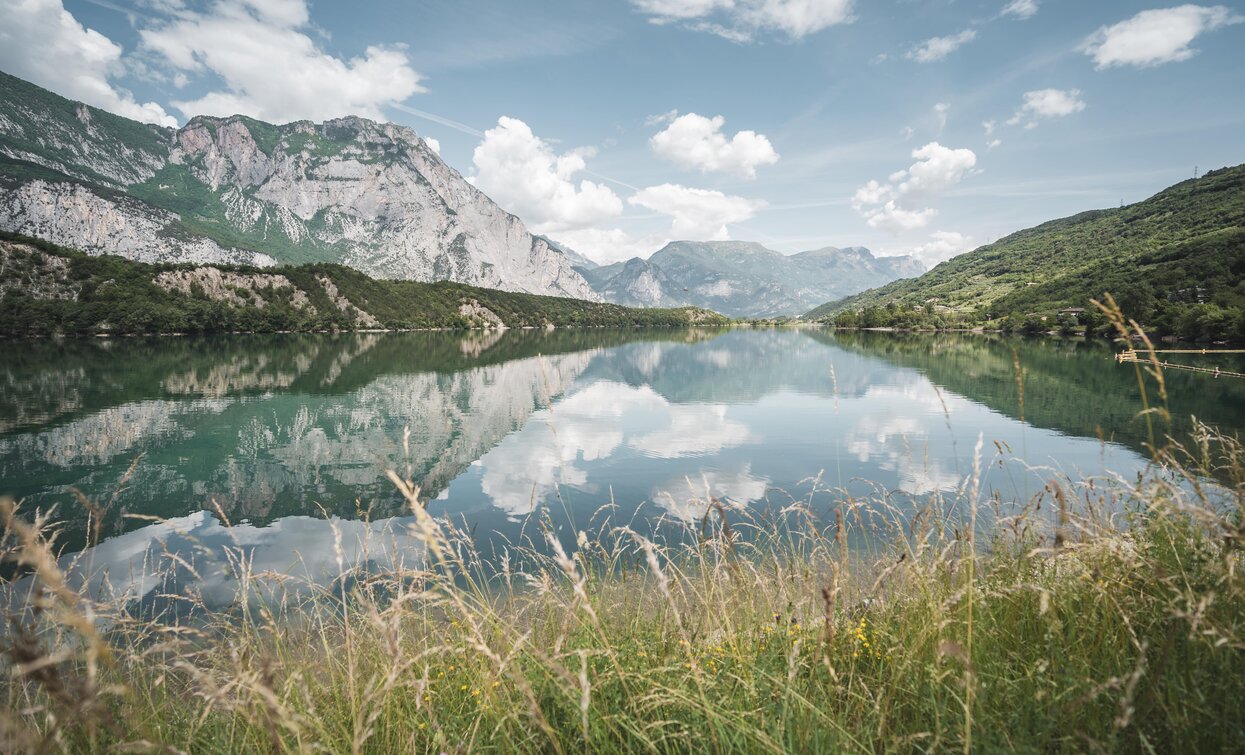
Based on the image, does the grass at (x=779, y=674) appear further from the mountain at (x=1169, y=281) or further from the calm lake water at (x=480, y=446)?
the mountain at (x=1169, y=281)

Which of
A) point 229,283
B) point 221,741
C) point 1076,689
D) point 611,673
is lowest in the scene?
point 221,741

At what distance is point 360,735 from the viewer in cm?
196

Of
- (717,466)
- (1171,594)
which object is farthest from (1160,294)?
(1171,594)

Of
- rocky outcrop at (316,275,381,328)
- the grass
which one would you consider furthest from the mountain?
rocky outcrop at (316,275,381,328)

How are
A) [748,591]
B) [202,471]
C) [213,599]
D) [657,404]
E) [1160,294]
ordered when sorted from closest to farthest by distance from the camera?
[748,591]
[213,599]
[202,471]
[657,404]
[1160,294]

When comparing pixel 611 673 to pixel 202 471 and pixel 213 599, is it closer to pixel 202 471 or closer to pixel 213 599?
pixel 213 599

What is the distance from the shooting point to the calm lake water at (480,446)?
1318cm

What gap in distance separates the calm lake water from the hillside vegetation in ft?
243

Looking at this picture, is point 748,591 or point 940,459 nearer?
point 748,591

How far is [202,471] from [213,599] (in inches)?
461

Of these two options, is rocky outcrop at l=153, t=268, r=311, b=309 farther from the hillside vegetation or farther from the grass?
the grass

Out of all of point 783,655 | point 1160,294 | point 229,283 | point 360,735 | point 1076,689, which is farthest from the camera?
point 229,283

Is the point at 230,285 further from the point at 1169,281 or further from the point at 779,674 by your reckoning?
the point at 1169,281

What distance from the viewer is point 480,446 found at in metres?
23.9
